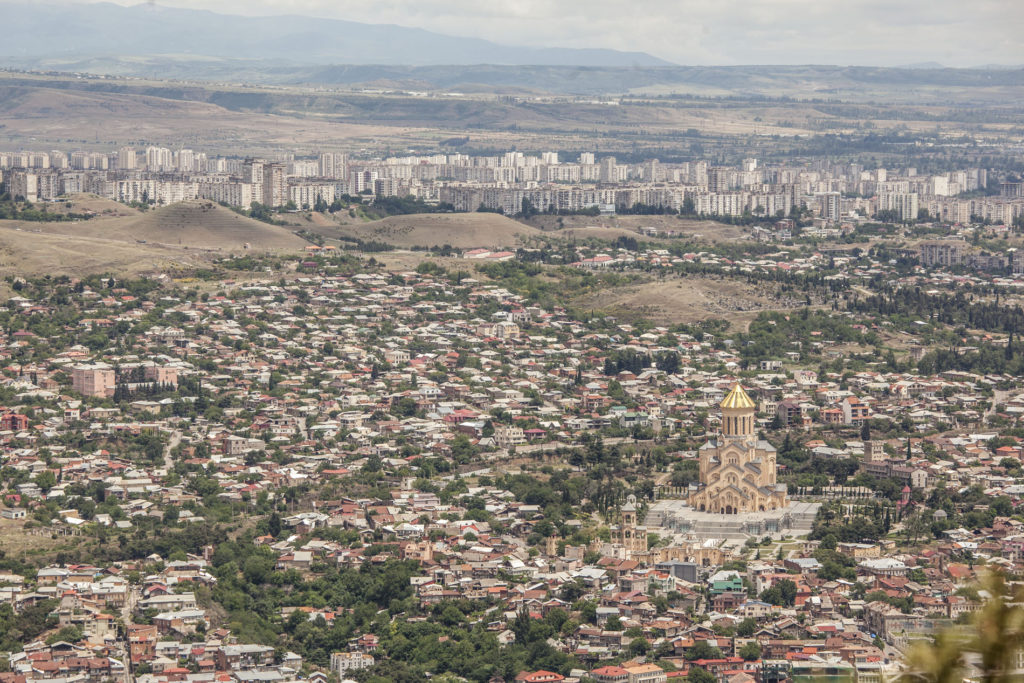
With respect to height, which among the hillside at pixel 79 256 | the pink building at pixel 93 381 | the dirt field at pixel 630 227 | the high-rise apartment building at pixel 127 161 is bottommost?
the high-rise apartment building at pixel 127 161

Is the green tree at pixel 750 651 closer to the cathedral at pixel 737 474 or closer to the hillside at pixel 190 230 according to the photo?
the cathedral at pixel 737 474

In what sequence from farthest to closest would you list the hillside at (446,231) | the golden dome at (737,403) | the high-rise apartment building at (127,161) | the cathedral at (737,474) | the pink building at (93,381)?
the high-rise apartment building at (127,161)
the hillside at (446,231)
the pink building at (93,381)
the golden dome at (737,403)
the cathedral at (737,474)

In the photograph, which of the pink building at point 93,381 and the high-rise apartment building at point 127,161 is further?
the high-rise apartment building at point 127,161

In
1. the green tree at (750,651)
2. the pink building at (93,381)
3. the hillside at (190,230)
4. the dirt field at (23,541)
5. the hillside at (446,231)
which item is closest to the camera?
the green tree at (750,651)

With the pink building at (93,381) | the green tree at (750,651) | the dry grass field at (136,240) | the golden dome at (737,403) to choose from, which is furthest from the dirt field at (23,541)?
the dry grass field at (136,240)

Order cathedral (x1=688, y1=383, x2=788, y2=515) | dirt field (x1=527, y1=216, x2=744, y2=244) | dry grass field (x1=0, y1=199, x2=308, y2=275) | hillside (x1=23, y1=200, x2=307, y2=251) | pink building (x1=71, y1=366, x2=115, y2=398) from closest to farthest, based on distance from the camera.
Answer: cathedral (x1=688, y1=383, x2=788, y2=515) → pink building (x1=71, y1=366, x2=115, y2=398) → dry grass field (x1=0, y1=199, x2=308, y2=275) → hillside (x1=23, y1=200, x2=307, y2=251) → dirt field (x1=527, y1=216, x2=744, y2=244)

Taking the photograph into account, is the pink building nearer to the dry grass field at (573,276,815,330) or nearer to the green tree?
the dry grass field at (573,276,815,330)

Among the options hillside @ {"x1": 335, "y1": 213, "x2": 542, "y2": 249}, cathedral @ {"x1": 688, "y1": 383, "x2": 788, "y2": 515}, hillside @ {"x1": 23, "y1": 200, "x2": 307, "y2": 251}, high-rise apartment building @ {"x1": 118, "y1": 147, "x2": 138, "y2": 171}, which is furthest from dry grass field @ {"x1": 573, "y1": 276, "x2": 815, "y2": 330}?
high-rise apartment building @ {"x1": 118, "y1": 147, "x2": 138, "y2": 171}

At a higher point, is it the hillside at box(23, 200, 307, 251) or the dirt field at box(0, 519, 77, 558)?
the hillside at box(23, 200, 307, 251)
